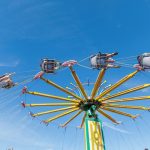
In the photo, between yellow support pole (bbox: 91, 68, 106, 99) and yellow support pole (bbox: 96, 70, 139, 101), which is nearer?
yellow support pole (bbox: 91, 68, 106, 99)

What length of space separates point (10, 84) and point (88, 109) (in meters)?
7.69

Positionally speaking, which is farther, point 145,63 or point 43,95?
point 43,95

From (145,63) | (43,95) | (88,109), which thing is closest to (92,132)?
(88,109)

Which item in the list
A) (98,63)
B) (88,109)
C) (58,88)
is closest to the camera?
(98,63)

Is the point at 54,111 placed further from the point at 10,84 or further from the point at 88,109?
the point at 10,84

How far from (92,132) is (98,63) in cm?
578

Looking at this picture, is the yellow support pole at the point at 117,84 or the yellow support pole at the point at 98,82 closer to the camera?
the yellow support pole at the point at 98,82

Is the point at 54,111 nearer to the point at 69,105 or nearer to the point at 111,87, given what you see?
the point at 69,105

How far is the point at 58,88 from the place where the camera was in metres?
24.5

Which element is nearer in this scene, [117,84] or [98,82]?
[98,82]

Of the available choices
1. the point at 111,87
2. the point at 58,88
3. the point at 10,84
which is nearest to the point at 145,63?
the point at 111,87

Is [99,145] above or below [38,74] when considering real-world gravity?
below

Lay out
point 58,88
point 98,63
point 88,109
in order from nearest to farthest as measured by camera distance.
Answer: point 98,63 → point 58,88 → point 88,109

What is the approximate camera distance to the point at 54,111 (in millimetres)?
27766
